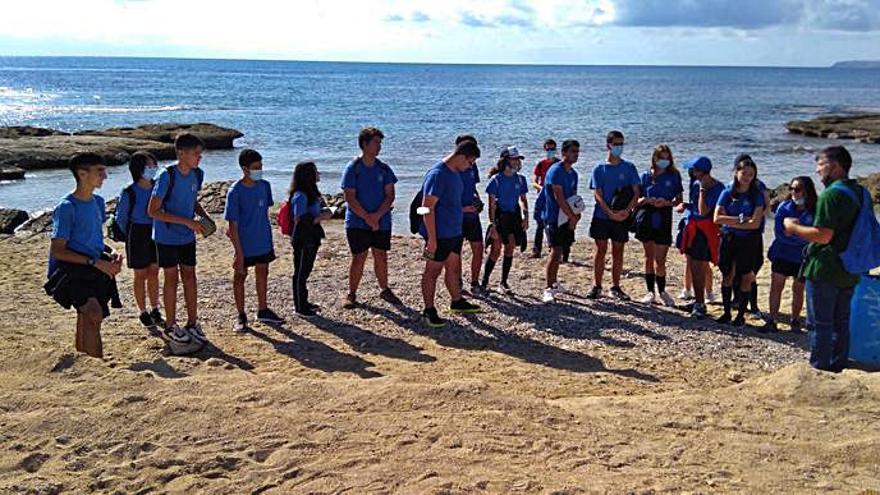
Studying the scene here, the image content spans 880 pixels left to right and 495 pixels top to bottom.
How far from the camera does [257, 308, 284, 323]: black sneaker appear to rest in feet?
27.4

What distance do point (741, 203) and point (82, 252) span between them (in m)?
5.83

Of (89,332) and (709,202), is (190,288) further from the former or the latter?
(709,202)

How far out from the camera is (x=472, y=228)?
930 centimetres

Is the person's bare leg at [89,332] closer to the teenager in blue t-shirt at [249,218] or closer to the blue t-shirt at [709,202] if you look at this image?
the teenager in blue t-shirt at [249,218]

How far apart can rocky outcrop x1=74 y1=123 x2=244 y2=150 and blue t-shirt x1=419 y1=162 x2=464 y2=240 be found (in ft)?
88.2

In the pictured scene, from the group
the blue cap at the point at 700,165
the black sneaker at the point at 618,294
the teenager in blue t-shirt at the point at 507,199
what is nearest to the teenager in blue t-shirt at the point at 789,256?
the blue cap at the point at 700,165

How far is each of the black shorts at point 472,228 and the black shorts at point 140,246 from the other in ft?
10.9

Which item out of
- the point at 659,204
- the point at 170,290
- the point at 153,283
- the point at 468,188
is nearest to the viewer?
the point at 170,290

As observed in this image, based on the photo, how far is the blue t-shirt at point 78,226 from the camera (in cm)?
608

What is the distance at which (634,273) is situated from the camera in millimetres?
11031

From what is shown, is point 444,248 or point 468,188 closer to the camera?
point 444,248

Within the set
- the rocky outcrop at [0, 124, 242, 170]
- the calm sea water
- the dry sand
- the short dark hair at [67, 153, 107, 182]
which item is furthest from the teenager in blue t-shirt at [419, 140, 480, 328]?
the rocky outcrop at [0, 124, 242, 170]

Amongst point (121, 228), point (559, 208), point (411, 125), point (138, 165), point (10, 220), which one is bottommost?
point (10, 220)

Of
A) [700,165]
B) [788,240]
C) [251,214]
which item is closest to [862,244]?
[788,240]
